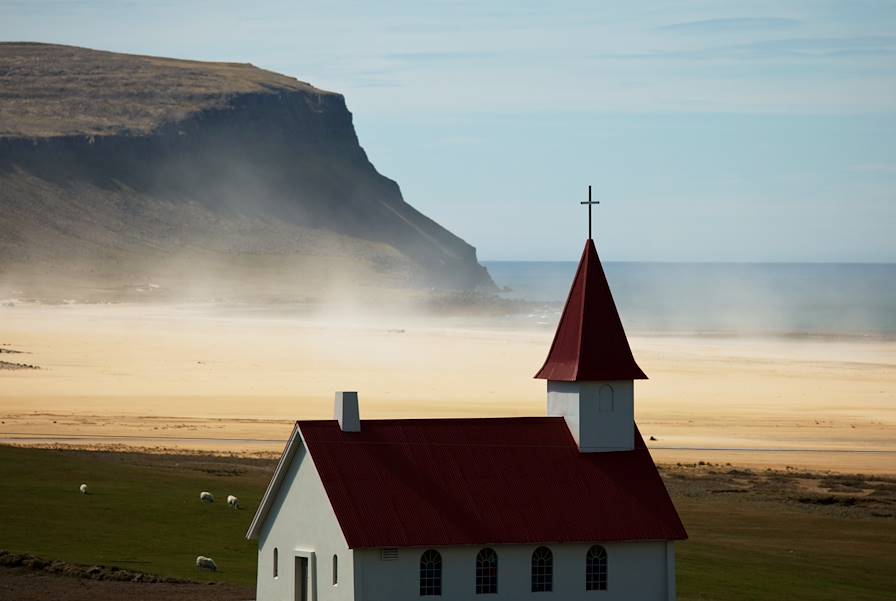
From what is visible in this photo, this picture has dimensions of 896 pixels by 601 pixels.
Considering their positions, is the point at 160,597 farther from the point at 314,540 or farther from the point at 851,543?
the point at 851,543

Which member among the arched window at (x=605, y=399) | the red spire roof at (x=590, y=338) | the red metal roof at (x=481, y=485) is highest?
the red spire roof at (x=590, y=338)

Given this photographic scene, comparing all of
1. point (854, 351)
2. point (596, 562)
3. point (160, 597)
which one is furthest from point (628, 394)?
point (854, 351)

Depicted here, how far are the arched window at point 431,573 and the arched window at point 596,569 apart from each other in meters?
3.46

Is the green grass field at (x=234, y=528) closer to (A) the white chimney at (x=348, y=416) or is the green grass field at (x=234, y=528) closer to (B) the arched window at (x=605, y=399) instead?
(B) the arched window at (x=605, y=399)

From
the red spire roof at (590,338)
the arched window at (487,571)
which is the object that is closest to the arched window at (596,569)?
the arched window at (487,571)

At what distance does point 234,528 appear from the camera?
50.7 meters

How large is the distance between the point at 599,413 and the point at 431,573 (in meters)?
6.21

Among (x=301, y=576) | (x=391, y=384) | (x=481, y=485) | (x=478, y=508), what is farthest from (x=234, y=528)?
(x=391, y=384)

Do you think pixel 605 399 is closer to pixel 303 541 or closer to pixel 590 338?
pixel 590 338

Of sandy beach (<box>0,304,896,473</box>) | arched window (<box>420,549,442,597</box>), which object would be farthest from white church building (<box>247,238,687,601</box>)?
sandy beach (<box>0,304,896,473</box>)

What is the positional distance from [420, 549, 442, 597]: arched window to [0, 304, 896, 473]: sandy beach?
3494 cm

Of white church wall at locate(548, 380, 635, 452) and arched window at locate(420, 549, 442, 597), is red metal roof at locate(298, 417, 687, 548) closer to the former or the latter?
white church wall at locate(548, 380, 635, 452)

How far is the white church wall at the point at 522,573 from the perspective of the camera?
36000 millimetres

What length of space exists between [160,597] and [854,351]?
109m
